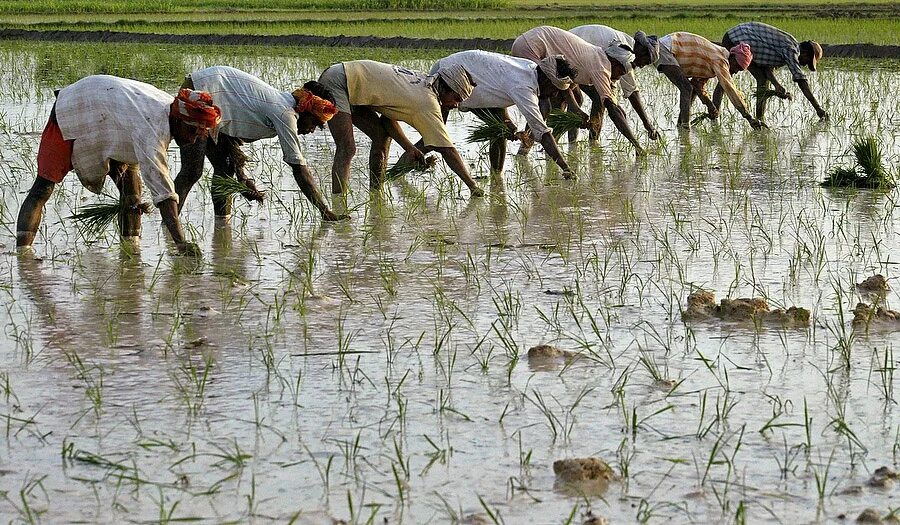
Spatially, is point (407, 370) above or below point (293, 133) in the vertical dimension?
below

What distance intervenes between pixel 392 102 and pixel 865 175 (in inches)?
115

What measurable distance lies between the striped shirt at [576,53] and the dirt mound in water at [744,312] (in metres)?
4.64

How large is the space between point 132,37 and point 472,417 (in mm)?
22084

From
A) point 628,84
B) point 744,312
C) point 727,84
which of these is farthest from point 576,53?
point 744,312

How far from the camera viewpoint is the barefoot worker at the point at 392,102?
7160 millimetres

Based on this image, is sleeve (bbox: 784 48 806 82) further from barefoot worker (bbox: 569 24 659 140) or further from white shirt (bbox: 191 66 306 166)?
white shirt (bbox: 191 66 306 166)

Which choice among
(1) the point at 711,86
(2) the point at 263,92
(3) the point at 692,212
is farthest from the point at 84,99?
(1) the point at 711,86

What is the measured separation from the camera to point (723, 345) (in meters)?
4.29

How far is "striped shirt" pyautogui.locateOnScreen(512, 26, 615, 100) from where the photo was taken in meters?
9.16

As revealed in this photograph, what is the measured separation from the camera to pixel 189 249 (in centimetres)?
574

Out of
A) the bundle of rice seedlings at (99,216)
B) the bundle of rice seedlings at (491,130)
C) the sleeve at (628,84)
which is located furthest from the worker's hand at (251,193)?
the sleeve at (628,84)

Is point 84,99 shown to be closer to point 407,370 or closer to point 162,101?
point 162,101

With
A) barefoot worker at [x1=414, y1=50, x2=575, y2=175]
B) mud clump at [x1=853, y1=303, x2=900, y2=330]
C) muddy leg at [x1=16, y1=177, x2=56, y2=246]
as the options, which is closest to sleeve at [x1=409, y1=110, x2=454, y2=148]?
barefoot worker at [x1=414, y1=50, x2=575, y2=175]

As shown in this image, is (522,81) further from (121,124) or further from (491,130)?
(121,124)
